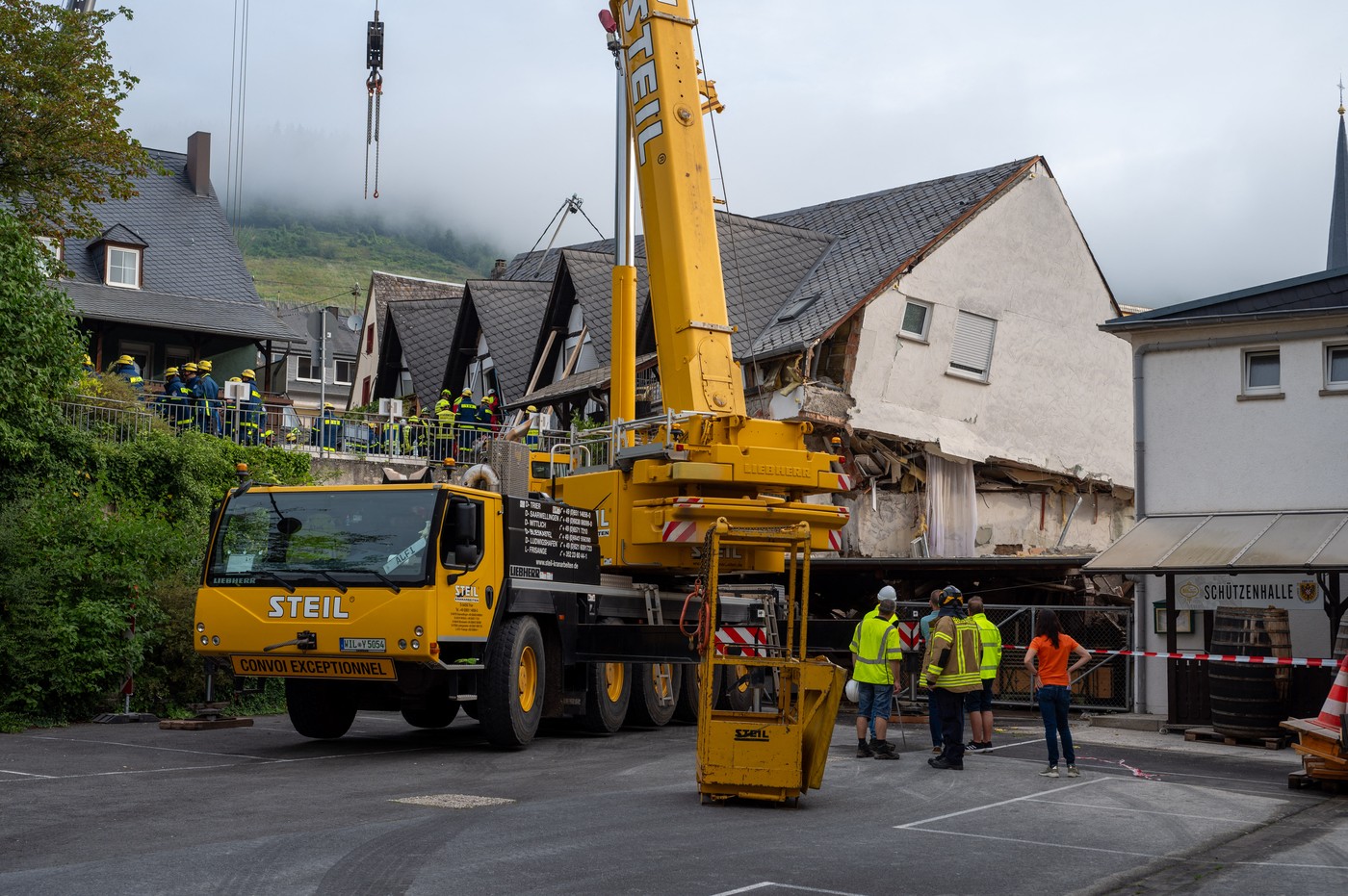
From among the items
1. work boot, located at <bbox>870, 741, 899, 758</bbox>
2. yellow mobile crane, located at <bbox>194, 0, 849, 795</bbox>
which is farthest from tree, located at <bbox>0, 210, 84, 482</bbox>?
work boot, located at <bbox>870, 741, 899, 758</bbox>

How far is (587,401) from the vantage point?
33562 millimetres

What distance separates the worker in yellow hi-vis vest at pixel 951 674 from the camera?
14148mm

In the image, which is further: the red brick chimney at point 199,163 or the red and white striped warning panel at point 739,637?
the red brick chimney at point 199,163

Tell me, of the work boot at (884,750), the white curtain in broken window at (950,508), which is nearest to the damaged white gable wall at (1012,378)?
the white curtain in broken window at (950,508)

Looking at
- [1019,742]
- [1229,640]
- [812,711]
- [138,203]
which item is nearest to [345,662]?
[812,711]

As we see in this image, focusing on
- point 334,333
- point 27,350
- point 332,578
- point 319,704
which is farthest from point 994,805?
point 334,333

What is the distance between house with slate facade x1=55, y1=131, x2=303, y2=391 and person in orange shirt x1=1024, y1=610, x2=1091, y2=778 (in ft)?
94.7

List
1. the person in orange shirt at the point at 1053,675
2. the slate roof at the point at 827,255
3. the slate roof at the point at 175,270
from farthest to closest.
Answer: the slate roof at the point at 175,270 < the slate roof at the point at 827,255 < the person in orange shirt at the point at 1053,675

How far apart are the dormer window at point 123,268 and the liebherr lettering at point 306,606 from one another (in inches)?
1092

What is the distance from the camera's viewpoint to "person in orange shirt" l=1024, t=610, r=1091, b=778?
13.6 metres

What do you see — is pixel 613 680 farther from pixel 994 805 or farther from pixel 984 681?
pixel 994 805

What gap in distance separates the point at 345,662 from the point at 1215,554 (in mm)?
10972

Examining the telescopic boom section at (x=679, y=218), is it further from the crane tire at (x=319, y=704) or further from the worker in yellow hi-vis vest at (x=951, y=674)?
the crane tire at (x=319, y=704)

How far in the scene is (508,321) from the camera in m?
39.2
